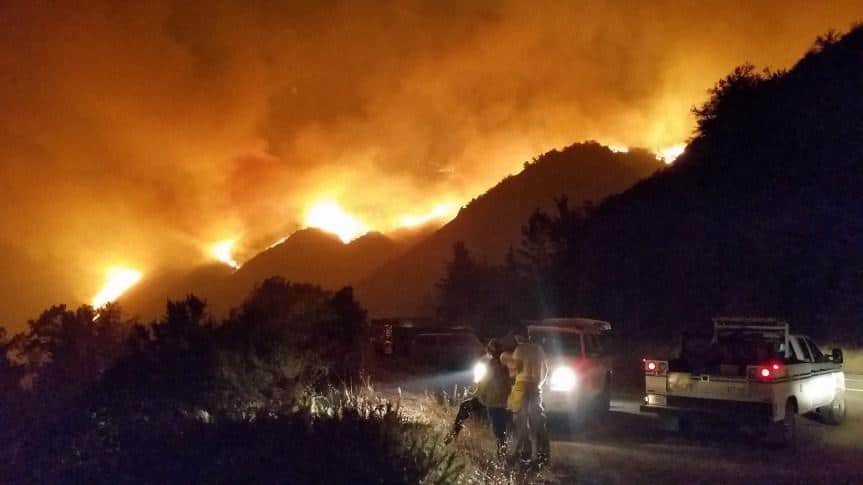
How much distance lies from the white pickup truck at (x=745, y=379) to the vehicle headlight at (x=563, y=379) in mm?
1250

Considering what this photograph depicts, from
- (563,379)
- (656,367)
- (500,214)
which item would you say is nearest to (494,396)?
(563,379)

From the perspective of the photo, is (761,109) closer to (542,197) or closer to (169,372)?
(542,197)

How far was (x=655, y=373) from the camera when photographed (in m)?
13.2

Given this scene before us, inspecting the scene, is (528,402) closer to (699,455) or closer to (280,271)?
(699,455)

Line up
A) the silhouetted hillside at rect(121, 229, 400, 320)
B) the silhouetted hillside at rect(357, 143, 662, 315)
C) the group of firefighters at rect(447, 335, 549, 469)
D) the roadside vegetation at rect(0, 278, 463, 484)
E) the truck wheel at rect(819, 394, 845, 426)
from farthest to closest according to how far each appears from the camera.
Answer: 1. the silhouetted hillside at rect(357, 143, 662, 315)
2. the silhouetted hillside at rect(121, 229, 400, 320)
3. the truck wheel at rect(819, 394, 845, 426)
4. the group of firefighters at rect(447, 335, 549, 469)
5. the roadside vegetation at rect(0, 278, 463, 484)

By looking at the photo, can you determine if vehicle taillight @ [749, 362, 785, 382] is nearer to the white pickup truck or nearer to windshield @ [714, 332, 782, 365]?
the white pickup truck

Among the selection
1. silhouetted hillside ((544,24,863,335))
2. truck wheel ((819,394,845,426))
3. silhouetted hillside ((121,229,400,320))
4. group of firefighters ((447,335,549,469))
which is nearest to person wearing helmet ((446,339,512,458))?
group of firefighters ((447,335,549,469))

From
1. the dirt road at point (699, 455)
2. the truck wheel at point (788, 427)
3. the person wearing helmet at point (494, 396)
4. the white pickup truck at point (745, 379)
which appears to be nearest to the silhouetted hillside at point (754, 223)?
the dirt road at point (699, 455)

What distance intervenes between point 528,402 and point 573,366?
4.05m

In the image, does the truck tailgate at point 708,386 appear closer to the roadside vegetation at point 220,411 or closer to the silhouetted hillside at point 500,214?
the roadside vegetation at point 220,411

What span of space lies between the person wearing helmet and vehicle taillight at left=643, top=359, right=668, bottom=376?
4.02 m

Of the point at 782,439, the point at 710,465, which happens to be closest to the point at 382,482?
the point at 710,465

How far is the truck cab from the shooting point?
1330cm

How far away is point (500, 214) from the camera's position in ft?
212
